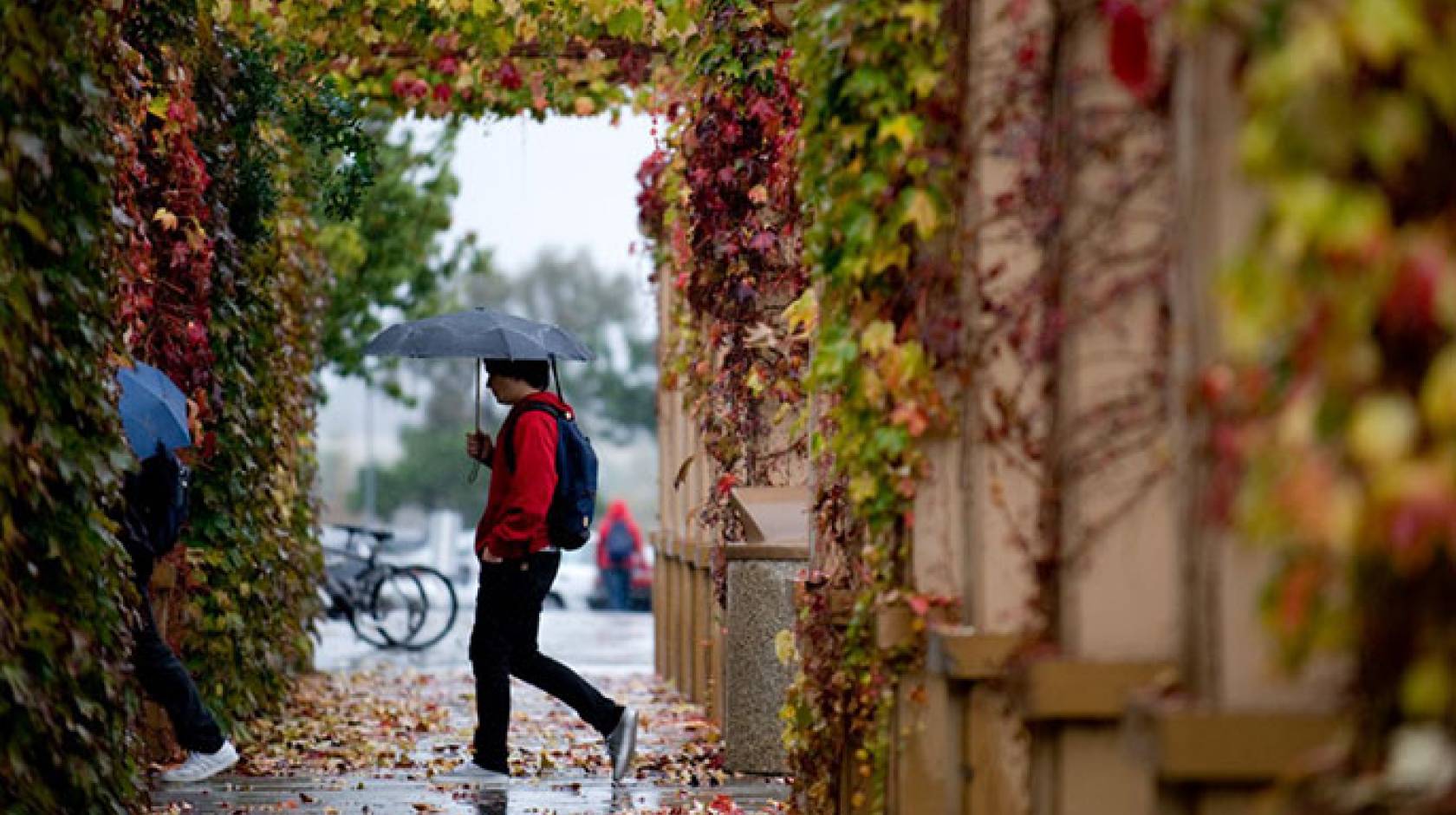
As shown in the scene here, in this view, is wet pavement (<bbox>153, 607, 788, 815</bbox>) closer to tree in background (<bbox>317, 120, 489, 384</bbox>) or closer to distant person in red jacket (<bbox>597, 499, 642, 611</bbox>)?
tree in background (<bbox>317, 120, 489, 384</bbox>)

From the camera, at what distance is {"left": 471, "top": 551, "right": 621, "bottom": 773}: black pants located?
A: 10711 millimetres

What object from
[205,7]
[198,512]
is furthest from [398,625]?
[205,7]

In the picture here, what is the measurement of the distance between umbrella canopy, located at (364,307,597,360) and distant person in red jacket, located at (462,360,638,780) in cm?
9

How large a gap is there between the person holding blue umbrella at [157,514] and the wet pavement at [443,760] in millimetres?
374

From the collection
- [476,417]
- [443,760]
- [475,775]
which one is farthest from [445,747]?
[476,417]

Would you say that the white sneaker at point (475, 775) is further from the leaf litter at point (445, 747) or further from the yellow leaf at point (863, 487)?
the yellow leaf at point (863, 487)

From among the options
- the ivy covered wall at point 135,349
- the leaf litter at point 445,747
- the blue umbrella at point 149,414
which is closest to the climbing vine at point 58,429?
the ivy covered wall at point 135,349

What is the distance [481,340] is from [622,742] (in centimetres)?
190

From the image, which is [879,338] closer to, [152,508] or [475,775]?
[152,508]

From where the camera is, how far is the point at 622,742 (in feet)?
36.4

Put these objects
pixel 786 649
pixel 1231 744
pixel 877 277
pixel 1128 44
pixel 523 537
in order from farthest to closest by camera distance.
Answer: pixel 523 537 → pixel 786 649 → pixel 877 277 → pixel 1128 44 → pixel 1231 744

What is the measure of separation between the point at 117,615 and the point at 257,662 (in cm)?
541

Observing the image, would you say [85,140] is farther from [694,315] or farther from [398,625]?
[398,625]

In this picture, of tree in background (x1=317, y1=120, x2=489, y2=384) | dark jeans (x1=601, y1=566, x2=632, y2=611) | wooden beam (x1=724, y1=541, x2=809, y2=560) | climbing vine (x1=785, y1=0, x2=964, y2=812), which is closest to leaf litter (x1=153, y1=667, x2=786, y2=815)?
wooden beam (x1=724, y1=541, x2=809, y2=560)
